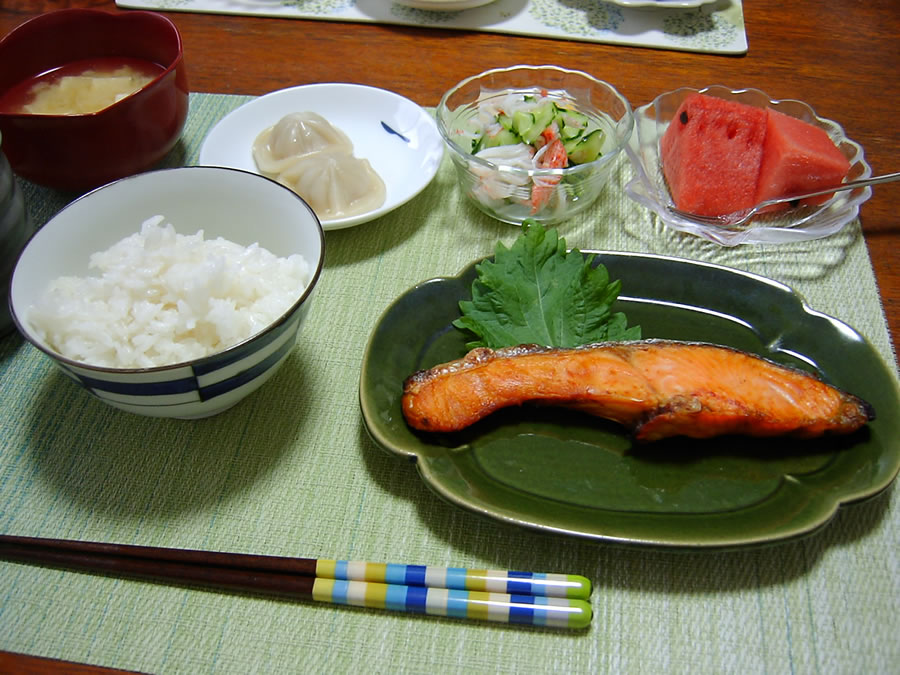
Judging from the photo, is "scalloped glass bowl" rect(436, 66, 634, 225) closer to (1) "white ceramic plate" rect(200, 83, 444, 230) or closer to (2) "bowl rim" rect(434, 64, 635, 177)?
(2) "bowl rim" rect(434, 64, 635, 177)

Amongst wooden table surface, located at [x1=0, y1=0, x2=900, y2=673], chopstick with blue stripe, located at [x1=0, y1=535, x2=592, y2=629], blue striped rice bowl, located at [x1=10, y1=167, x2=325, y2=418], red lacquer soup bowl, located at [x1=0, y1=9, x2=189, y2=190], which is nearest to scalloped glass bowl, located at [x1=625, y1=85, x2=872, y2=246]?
wooden table surface, located at [x1=0, y1=0, x2=900, y2=673]

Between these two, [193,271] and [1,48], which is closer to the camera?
[193,271]

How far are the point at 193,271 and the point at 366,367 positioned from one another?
16.9 inches

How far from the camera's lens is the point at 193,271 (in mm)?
1463

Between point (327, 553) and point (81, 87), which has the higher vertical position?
point (81, 87)

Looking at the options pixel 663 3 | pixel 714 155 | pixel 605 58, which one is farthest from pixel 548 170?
pixel 663 3

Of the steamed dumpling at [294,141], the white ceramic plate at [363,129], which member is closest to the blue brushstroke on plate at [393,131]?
the white ceramic plate at [363,129]

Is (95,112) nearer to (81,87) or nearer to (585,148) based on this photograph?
(81,87)

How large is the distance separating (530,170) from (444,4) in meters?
1.41

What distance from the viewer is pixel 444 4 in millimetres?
2916

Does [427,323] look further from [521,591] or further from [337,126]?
[337,126]

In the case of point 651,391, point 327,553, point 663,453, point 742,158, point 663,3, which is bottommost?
point 327,553

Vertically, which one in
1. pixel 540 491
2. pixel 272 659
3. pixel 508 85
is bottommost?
pixel 272 659

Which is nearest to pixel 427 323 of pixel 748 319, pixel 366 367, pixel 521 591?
pixel 366 367
